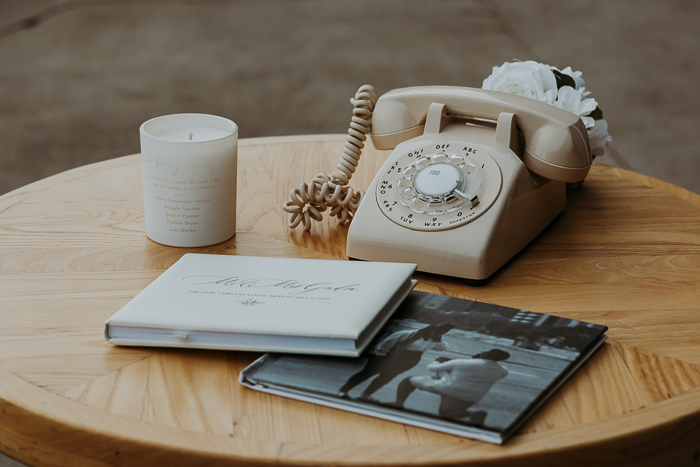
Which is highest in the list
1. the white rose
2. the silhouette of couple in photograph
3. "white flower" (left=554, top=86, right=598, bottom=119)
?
the white rose

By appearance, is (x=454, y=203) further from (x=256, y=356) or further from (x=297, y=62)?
(x=297, y=62)

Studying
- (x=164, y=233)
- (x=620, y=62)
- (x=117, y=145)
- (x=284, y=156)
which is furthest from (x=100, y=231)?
(x=620, y=62)

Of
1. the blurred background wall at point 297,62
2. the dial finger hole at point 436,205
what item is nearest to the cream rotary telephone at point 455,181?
the dial finger hole at point 436,205

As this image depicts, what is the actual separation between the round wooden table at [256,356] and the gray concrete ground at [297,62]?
5.92 feet

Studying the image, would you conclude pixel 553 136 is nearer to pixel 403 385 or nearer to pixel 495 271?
pixel 495 271

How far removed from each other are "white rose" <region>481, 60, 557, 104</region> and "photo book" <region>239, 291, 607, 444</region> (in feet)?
1.24

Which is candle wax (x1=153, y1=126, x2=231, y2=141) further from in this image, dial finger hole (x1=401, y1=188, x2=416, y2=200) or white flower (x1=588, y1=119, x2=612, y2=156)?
white flower (x1=588, y1=119, x2=612, y2=156)

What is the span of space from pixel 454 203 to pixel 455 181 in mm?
30

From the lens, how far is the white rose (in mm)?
904

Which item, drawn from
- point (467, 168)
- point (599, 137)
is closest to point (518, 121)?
point (467, 168)

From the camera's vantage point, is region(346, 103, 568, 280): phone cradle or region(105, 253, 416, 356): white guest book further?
region(346, 103, 568, 280): phone cradle

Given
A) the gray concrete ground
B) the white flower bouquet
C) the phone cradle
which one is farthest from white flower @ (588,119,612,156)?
the gray concrete ground

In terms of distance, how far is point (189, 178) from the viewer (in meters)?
0.75

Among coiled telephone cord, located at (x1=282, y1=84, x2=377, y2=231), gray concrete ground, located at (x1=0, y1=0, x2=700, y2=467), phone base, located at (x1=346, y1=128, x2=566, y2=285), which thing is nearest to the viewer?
phone base, located at (x1=346, y1=128, x2=566, y2=285)
